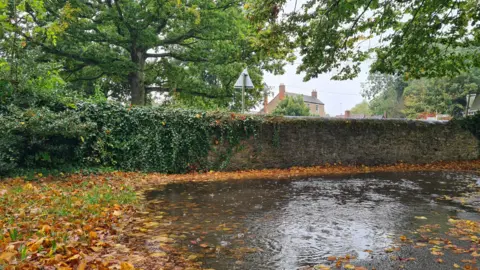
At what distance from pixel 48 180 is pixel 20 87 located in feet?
8.57

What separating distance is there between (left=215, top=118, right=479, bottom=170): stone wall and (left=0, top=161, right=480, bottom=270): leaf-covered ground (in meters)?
5.45

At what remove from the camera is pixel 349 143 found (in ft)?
40.0

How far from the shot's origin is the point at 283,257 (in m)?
3.28

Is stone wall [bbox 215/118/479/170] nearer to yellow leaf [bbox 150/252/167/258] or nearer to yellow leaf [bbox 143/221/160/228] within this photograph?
yellow leaf [bbox 143/221/160/228]

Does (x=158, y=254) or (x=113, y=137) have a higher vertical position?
(x=113, y=137)

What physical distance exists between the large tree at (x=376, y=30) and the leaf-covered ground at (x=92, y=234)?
14.4 ft

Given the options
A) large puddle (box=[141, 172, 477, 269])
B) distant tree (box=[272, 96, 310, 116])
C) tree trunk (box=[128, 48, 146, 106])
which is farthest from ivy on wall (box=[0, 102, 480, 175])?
distant tree (box=[272, 96, 310, 116])

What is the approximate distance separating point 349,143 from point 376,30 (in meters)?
4.44

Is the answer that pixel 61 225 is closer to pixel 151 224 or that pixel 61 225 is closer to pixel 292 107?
pixel 151 224

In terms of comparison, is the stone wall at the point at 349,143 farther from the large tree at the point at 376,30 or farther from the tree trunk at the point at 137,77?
the tree trunk at the point at 137,77

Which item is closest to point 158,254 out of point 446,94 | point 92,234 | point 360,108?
point 92,234

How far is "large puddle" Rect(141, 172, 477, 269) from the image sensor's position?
3.41m

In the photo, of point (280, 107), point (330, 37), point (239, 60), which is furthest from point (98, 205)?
point (280, 107)

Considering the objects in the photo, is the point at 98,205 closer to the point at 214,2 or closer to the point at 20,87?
the point at 20,87
